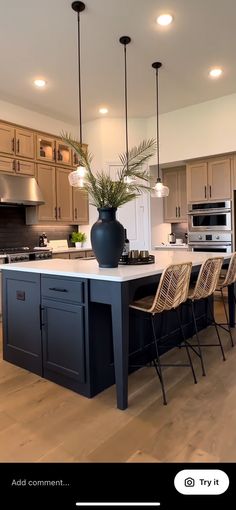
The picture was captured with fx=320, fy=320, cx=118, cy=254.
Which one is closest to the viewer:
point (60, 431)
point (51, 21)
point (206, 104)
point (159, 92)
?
point (60, 431)

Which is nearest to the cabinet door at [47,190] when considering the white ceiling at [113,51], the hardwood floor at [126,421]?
the white ceiling at [113,51]

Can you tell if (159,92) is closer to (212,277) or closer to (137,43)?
(137,43)

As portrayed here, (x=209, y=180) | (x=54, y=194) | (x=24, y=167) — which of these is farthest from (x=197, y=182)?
(x=24, y=167)

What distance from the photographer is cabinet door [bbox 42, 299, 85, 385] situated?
2.22 m

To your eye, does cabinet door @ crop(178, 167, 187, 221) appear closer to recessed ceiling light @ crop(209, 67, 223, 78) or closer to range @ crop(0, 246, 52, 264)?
recessed ceiling light @ crop(209, 67, 223, 78)

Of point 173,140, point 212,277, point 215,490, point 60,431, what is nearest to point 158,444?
point 215,490

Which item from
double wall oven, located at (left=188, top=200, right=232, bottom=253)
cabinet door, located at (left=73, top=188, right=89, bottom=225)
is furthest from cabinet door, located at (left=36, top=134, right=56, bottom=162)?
double wall oven, located at (left=188, top=200, right=232, bottom=253)

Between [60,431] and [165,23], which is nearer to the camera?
[60,431]

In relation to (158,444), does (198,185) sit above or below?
above

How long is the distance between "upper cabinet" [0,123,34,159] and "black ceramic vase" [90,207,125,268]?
9.60 ft

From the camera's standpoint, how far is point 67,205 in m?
5.64

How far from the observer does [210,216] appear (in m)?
5.21

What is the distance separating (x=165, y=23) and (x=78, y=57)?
3.37 feet

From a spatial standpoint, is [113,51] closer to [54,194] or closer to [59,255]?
[54,194]
